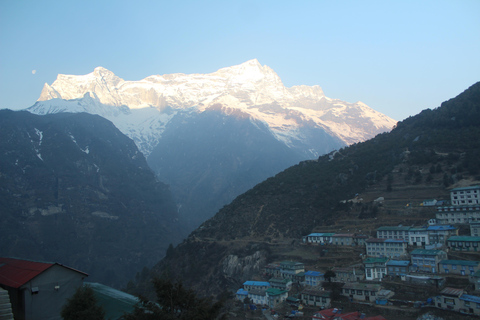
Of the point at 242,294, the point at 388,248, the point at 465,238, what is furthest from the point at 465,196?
the point at 242,294

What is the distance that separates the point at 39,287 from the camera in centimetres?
2077

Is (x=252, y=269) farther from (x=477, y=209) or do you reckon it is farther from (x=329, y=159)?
(x=329, y=159)

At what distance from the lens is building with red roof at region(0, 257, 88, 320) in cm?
2025

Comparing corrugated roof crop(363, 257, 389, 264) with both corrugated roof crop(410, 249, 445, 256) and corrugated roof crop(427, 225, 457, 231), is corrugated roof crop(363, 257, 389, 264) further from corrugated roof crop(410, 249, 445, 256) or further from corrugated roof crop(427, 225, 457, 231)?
corrugated roof crop(427, 225, 457, 231)

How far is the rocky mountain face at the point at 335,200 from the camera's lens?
2196 inches

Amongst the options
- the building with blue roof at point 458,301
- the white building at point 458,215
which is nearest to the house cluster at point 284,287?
the building with blue roof at point 458,301

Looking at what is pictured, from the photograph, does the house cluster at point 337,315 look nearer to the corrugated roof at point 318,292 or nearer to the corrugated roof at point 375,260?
the corrugated roof at point 318,292

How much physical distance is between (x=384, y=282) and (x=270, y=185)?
4211 cm

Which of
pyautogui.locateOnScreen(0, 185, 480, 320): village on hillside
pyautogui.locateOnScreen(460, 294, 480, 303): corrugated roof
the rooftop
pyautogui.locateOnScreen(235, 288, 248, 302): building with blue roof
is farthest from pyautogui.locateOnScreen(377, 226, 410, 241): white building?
pyautogui.locateOnScreen(235, 288, 248, 302): building with blue roof

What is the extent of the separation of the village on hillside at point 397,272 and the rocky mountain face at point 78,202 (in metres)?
67.1

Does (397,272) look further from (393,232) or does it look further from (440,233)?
(440,233)

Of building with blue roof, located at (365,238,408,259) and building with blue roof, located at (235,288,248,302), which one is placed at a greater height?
building with blue roof, located at (365,238,408,259)

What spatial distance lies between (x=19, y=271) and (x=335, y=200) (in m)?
52.2

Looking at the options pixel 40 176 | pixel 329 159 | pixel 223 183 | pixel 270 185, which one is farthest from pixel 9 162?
pixel 329 159
